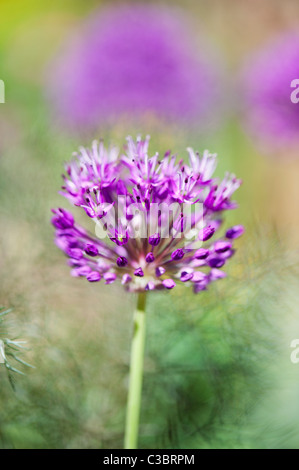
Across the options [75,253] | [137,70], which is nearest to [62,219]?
[75,253]

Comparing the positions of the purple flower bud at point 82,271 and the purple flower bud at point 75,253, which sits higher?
the purple flower bud at point 75,253

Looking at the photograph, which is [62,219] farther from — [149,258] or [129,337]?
[129,337]

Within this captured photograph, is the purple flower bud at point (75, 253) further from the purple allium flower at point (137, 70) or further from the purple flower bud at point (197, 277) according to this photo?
the purple allium flower at point (137, 70)

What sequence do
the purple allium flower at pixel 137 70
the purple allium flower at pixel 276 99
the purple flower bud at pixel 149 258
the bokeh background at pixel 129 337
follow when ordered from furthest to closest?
the purple allium flower at pixel 137 70
the purple allium flower at pixel 276 99
the bokeh background at pixel 129 337
the purple flower bud at pixel 149 258

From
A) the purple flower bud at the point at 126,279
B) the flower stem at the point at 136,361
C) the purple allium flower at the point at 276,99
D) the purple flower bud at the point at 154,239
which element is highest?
the purple allium flower at the point at 276,99

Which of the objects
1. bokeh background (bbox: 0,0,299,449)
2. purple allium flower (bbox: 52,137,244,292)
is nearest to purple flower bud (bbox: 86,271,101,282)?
purple allium flower (bbox: 52,137,244,292)

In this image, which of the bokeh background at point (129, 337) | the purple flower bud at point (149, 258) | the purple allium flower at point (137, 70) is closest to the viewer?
the purple flower bud at point (149, 258)

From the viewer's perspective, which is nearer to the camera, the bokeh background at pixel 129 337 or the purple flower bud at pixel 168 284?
the purple flower bud at pixel 168 284

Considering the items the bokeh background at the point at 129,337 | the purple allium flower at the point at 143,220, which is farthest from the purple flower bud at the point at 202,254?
the bokeh background at the point at 129,337
